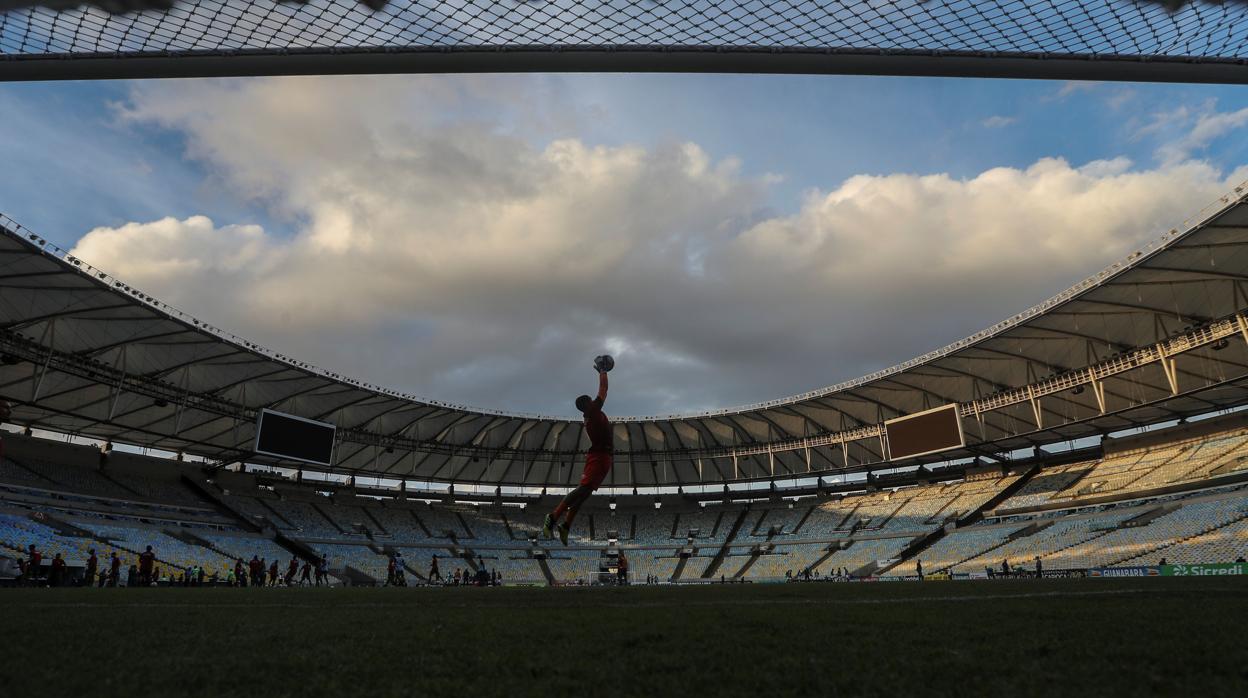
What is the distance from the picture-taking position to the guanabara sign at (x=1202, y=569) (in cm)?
2134

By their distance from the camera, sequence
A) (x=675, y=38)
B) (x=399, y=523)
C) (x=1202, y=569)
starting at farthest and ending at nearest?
(x=399, y=523) < (x=1202, y=569) < (x=675, y=38)

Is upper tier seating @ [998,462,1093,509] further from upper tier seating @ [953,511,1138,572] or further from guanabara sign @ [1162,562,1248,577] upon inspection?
A: guanabara sign @ [1162,562,1248,577]

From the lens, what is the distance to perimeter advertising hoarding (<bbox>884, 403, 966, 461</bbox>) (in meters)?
33.3

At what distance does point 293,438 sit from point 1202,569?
3846 cm

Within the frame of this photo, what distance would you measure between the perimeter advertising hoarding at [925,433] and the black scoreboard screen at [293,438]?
1203 inches

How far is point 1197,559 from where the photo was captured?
80.7 feet

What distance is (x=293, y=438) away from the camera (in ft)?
112

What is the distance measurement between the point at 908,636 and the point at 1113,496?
38.0 meters

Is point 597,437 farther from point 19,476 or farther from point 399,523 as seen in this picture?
point 399,523

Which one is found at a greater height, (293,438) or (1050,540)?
(293,438)

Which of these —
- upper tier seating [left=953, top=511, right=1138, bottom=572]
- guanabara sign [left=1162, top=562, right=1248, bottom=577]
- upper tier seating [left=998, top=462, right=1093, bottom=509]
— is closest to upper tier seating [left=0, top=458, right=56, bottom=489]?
upper tier seating [left=953, top=511, right=1138, bottom=572]

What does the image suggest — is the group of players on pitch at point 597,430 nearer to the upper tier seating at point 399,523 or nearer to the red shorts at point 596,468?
the red shorts at point 596,468

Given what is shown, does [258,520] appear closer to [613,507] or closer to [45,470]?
[45,470]

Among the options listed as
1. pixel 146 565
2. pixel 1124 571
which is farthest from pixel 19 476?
pixel 1124 571
